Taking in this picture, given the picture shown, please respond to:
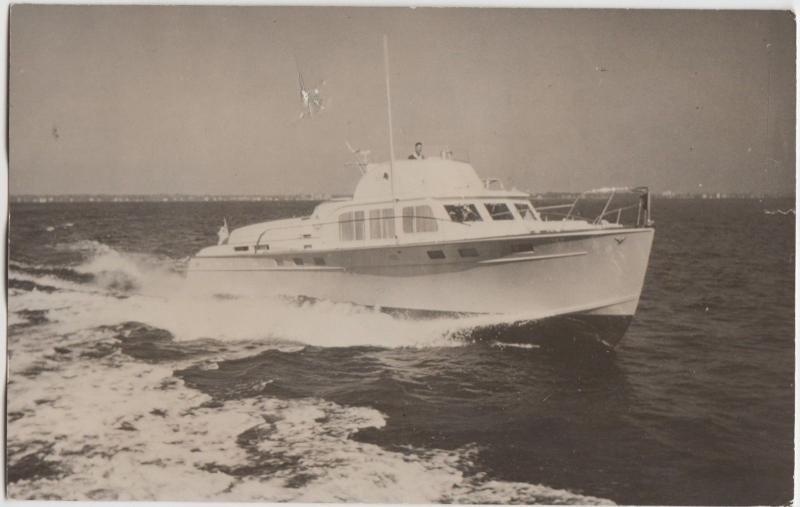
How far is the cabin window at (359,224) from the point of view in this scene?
21.9 feet

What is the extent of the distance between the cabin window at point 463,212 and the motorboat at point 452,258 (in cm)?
1

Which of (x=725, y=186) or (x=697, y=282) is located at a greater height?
(x=725, y=186)

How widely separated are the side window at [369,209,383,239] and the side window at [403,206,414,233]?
0.27 m

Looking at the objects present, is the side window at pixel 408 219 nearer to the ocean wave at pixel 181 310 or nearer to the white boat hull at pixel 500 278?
the white boat hull at pixel 500 278

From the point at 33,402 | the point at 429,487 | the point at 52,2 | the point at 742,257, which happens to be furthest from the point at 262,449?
the point at 742,257

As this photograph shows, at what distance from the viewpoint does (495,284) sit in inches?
247

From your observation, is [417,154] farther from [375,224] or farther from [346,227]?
[346,227]

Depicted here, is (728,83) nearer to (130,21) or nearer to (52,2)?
(130,21)

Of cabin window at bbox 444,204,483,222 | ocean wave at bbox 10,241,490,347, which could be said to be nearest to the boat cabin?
cabin window at bbox 444,204,483,222

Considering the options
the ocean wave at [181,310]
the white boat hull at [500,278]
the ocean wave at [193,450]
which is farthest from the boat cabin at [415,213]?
the ocean wave at [193,450]

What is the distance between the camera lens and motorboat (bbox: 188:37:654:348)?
20.2ft

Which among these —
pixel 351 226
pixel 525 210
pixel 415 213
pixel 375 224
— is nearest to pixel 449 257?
pixel 415 213

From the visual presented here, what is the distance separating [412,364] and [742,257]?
21.1 feet

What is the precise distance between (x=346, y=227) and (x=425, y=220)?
931 mm
